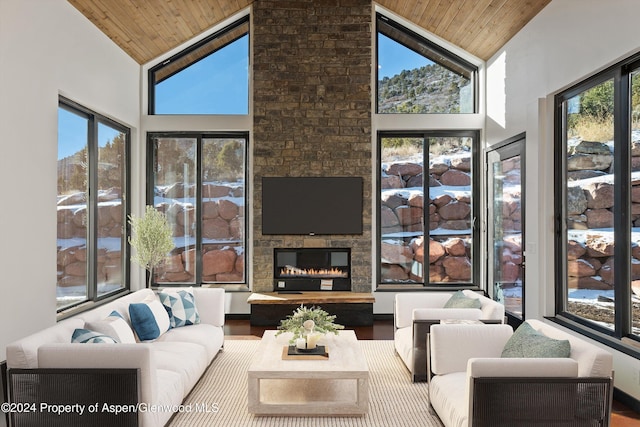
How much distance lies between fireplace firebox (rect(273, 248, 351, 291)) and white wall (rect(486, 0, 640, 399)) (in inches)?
104

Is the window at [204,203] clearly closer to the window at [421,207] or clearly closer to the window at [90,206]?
the window at [90,206]

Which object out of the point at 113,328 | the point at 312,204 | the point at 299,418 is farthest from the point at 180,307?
the point at 312,204

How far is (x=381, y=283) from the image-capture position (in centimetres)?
822

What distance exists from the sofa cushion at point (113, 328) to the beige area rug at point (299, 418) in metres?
0.71

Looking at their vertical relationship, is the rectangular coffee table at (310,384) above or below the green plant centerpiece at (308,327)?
below


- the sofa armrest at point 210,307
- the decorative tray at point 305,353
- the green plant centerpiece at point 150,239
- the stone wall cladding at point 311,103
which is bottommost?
the decorative tray at point 305,353

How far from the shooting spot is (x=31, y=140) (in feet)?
15.6

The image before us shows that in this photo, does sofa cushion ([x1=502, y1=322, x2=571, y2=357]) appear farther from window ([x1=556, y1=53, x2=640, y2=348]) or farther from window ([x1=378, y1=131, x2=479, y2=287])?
window ([x1=378, y1=131, x2=479, y2=287])

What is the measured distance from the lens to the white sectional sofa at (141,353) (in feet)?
10.7

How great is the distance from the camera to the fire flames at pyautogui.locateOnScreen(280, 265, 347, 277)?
26.0 ft

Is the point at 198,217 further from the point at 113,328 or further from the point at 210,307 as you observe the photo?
the point at 113,328

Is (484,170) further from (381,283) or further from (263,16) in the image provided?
(263,16)

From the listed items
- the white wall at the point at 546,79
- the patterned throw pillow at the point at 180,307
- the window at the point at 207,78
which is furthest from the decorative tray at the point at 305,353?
the window at the point at 207,78

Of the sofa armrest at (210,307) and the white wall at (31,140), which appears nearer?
the white wall at (31,140)
